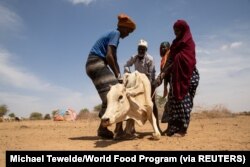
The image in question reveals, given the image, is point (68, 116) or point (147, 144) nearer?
point (147, 144)

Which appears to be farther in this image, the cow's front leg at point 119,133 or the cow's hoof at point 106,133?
the cow's hoof at point 106,133

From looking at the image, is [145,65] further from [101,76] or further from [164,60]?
[101,76]

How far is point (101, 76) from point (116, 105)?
4.08 ft

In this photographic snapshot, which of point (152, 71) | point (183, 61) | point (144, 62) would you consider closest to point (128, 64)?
point (144, 62)

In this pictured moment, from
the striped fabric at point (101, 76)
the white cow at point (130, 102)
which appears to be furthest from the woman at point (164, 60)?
the striped fabric at point (101, 76)

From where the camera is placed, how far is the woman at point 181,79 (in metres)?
7.12

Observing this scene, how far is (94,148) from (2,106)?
29.6 m

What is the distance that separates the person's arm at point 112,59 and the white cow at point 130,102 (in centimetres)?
37

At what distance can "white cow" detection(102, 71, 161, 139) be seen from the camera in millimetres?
5848

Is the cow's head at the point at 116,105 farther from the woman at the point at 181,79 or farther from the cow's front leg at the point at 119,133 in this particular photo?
the woman at the point at 181,79

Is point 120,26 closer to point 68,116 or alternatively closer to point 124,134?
point 124,134

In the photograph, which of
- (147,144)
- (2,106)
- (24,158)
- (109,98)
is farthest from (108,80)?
(2,106)

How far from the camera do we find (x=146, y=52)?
7703mm

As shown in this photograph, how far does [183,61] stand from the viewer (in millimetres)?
7184
